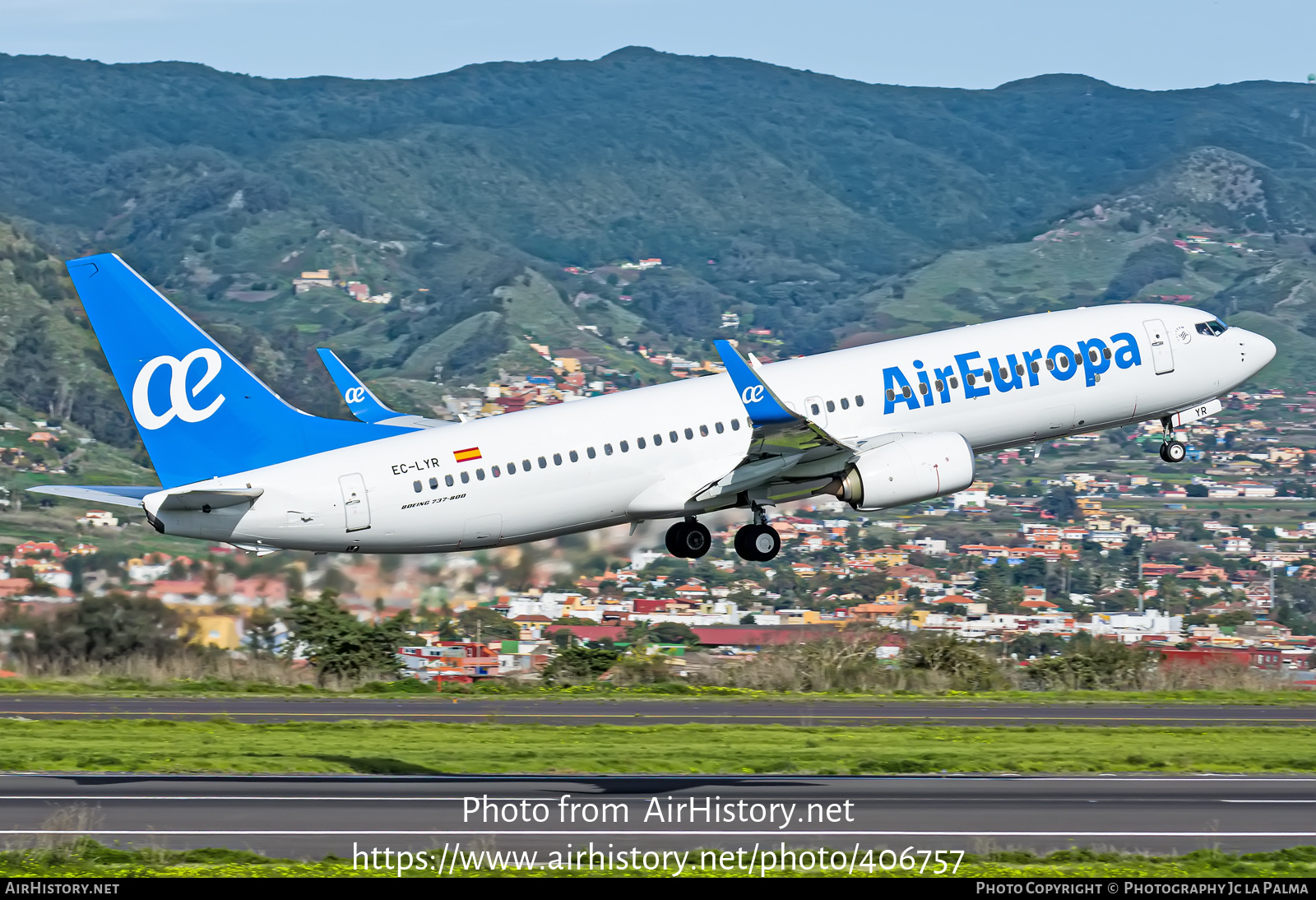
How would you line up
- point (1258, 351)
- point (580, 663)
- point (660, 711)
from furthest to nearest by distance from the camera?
point (580, 663), point (1258, 351), point (660, 711)

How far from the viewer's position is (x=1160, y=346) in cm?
5341

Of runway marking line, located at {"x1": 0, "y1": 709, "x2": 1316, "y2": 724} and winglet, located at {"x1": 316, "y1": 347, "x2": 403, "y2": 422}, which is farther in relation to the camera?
winglet, located at {"x1": 316, "y1": 347, "x2": 403, "y2": 422}

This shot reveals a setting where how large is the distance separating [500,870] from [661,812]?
598 cm

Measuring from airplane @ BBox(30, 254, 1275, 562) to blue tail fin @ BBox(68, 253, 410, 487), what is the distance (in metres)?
0.04

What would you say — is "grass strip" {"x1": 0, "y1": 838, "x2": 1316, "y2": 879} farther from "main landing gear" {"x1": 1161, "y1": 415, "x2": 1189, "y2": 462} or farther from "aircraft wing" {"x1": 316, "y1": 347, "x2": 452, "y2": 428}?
"main landing gear" {"x1": 1161, "y1": 415, "x2": 1189, "y2": 462}

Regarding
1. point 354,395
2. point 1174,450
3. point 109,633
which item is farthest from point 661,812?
point 109,633

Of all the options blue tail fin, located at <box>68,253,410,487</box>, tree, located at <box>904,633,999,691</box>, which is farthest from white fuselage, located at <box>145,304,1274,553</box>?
tree, located at <box>904,633,999,691</box>

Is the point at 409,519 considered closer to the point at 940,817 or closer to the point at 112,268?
the point at 112,268

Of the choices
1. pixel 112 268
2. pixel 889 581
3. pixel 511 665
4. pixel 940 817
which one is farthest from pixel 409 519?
pixel 889 581

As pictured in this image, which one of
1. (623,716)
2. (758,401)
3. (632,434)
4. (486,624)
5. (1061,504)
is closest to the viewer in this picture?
(758,401)

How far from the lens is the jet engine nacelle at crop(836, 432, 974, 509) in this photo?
47688 millimetres

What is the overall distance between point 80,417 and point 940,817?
127 m

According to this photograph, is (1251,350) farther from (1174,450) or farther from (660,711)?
(660,711)

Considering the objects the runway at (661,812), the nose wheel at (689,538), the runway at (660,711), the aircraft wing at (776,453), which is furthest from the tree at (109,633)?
the runway at (661,812)
